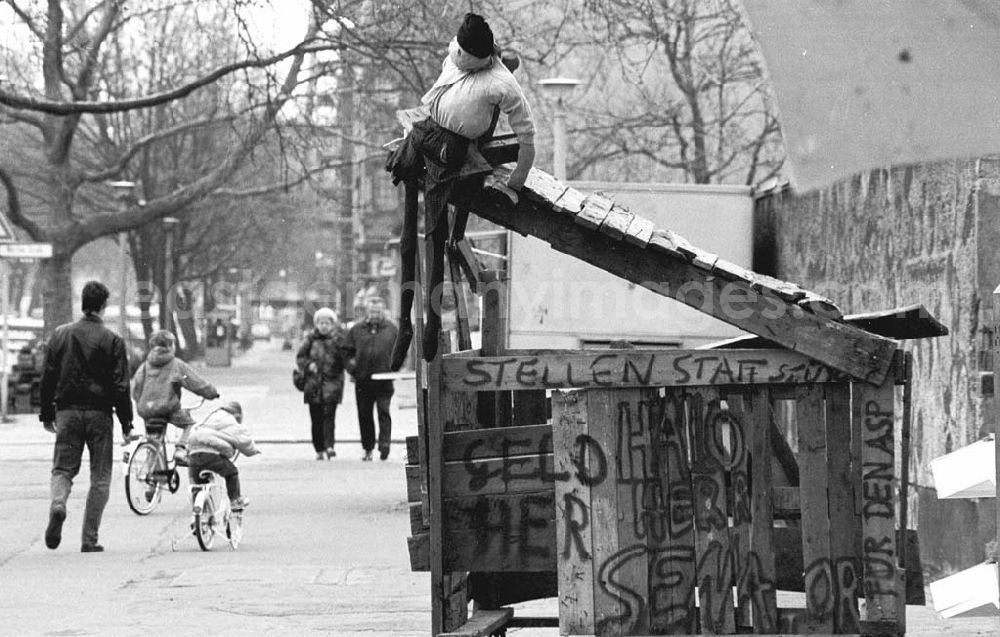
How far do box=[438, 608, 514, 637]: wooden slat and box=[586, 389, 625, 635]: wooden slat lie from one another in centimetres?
50

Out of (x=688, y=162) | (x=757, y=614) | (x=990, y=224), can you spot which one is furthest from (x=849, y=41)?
(x=688, y=162)

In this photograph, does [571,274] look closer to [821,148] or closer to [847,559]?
[847,559]

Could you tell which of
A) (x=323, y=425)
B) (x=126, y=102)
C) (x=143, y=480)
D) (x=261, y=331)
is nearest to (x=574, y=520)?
(x=143, y=480)

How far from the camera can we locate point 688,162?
2597 cm

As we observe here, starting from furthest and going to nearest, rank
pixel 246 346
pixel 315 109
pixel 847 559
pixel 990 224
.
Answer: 1. pixel 246 346
2. pixel 315 109
3. pixel 990 224
4. pixel 847 559

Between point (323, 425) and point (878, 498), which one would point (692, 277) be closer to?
point (878, 498)

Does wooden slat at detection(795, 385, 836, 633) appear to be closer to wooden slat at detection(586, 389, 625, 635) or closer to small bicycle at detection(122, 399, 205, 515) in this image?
wooden slat at detection(586, 389, 625, 635)

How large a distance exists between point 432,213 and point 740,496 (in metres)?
1.34

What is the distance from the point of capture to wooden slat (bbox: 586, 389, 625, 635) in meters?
5.35

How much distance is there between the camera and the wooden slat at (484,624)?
5.66 m

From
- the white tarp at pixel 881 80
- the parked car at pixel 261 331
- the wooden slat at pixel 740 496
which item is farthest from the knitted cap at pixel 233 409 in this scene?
the parked car at pixel 261 331

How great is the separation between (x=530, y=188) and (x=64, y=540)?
8.30 metres

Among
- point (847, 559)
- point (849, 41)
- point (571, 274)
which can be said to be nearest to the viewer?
point (849, 41)

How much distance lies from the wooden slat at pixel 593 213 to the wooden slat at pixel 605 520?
1.73 feet
